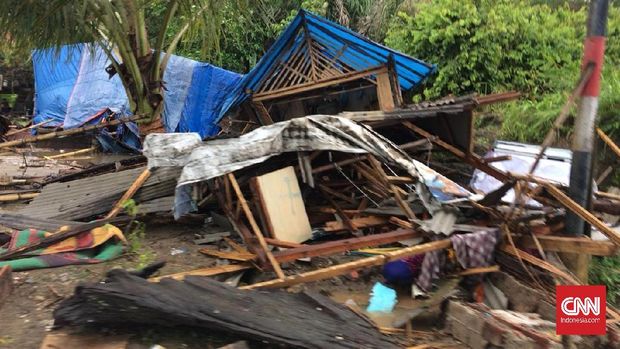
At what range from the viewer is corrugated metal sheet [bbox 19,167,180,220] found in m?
5.93

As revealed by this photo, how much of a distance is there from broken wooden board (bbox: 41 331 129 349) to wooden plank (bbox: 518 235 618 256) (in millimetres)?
3480

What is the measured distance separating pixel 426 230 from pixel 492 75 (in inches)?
226

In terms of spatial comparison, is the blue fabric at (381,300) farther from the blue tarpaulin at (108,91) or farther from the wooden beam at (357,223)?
the blue tarpaulin at (108,91)

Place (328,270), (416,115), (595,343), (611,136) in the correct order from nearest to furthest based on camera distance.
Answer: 1. (595,343)
2. (328,270)
3. (416,115)
4. (611,136)

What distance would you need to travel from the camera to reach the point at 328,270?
3990mm

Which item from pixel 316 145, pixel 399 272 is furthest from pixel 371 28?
pixel 399 272

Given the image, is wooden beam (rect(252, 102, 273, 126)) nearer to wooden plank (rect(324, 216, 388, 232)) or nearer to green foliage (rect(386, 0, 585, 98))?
green foliage (rect(386, 0, 585, 98))

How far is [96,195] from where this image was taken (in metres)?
6.26

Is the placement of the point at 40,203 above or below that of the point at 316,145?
below

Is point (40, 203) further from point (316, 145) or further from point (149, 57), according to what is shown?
point (316, 145)

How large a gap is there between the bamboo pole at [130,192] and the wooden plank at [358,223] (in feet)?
7.56

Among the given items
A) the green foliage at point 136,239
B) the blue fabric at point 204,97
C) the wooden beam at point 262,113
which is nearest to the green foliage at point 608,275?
the green foliage at point 136,239

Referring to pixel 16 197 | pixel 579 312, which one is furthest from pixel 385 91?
pixel 16 197

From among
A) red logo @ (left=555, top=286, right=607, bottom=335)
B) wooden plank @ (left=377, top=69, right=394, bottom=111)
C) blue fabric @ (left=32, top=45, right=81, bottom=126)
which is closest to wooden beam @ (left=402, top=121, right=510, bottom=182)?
wooden plank @ (left=377, top=69, right=394, bottom=111)
